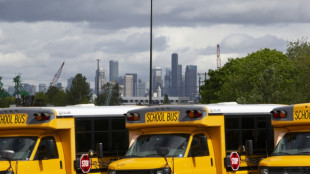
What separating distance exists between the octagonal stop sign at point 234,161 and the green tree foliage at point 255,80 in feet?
108

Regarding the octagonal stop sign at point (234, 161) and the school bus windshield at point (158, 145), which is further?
the octagonal stop sign at point (234, 161)

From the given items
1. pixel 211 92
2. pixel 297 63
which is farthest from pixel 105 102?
pixel 297 63

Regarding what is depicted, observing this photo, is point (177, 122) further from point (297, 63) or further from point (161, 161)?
point (297, 63)

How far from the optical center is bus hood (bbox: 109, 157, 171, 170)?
16.7 m

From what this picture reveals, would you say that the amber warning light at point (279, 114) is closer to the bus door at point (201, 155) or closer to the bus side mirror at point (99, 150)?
the bus door at point (201, 155)

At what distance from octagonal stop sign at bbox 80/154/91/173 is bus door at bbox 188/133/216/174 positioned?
3.12 m

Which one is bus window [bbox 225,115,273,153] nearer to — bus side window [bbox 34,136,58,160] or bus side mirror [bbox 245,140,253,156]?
bus side mirror [bbox 245,140,253,156]

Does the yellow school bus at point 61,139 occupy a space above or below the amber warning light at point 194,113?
below

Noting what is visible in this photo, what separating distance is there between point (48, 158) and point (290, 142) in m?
5.80

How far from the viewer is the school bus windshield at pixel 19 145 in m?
18.0

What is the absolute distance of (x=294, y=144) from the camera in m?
17.5

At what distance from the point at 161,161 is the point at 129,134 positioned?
2073mm

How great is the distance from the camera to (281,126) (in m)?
18.0

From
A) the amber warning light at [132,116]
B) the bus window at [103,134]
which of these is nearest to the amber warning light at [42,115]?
the bus window at [103,134]
